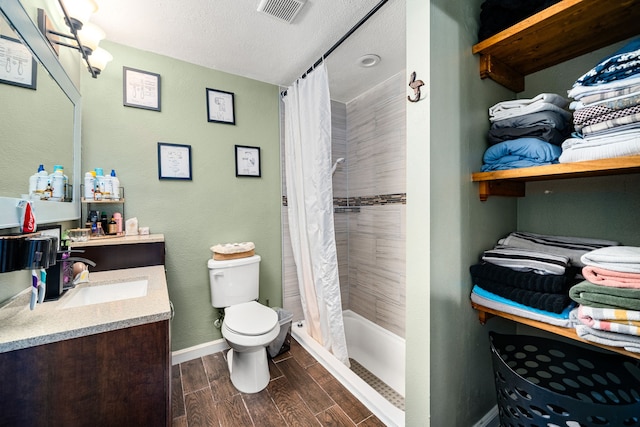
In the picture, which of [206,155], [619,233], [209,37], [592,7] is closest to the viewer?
[592,7]

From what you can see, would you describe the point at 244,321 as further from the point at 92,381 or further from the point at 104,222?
the point at 104,222

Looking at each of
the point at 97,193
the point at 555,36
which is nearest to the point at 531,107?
the point at 555,36

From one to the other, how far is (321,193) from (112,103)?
4.96ft

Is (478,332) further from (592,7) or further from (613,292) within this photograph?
(592,7)

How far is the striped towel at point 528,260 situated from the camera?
0.88m

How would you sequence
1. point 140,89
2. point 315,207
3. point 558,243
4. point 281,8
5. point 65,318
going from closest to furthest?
point 65,318
point 558,243
point 281,8
point 140,89
point 315,207

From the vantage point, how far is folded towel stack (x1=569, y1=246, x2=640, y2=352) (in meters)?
0.67

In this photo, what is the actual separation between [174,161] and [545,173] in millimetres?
2092

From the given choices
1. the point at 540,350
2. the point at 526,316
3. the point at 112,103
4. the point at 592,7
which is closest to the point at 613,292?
the point at 526,316

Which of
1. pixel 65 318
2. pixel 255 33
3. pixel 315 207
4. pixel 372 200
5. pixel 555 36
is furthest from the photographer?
pixel 372 200

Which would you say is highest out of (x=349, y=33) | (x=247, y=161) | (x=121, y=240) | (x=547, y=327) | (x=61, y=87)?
(x=349, y=33)

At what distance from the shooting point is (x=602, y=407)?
2.21 feet

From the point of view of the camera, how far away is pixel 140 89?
1724 millimetres

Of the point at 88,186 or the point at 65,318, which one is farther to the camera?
the point at 88,186
